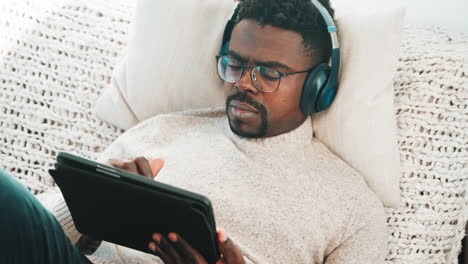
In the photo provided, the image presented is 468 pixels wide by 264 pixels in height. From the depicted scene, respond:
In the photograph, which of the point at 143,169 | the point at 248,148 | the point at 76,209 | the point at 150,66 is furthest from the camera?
the point at 150,66

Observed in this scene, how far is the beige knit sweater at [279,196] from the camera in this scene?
121 centimetres

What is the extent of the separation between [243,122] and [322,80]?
0.22 meters

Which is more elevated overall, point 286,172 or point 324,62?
point 324,62

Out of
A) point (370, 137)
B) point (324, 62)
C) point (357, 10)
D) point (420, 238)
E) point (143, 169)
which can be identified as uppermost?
point (357, 10)

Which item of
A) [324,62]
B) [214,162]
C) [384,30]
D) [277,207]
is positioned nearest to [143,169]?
[214,162]

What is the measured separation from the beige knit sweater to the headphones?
3.6 inches

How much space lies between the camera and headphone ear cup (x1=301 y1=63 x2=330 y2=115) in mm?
1258

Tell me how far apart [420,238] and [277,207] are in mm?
421

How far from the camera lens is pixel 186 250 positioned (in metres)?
1.03

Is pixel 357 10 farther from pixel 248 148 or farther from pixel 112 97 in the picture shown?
pixel 112 97

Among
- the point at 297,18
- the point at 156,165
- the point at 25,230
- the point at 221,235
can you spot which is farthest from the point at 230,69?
the point at 25,230

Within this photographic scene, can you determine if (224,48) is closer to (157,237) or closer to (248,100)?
(248,100)

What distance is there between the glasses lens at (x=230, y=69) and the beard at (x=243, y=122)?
0.05 meters

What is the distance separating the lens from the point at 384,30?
1.28m
